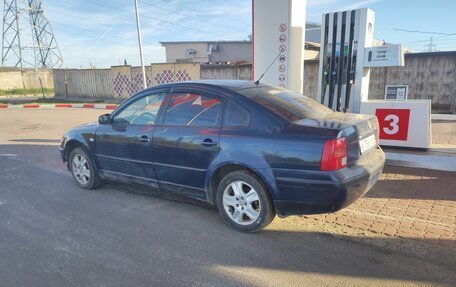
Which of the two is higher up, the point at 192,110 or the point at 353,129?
the point at 192,110

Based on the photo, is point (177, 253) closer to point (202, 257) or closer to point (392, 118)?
point (202, 257)

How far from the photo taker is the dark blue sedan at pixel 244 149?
324cm

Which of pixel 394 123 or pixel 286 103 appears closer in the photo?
pixel 286 103

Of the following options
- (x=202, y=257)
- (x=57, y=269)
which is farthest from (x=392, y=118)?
(x=57, y=269)

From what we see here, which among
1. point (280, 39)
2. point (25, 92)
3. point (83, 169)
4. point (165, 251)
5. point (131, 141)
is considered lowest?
point (165, 251)

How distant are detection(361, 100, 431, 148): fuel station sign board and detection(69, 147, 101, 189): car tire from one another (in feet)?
17.4

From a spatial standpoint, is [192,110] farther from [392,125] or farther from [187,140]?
[392,125]

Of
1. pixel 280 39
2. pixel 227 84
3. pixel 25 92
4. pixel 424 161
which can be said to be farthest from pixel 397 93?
pixel 25 92

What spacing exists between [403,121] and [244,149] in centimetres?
449

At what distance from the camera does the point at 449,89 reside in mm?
12281

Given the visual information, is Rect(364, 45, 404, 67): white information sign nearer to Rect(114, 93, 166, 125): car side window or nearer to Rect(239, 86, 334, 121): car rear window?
Rect(239, 86, 334, 121): car rear window

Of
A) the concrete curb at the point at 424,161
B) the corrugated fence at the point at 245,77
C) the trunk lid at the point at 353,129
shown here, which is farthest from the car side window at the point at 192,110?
the corrugated fence at the point at 245,77

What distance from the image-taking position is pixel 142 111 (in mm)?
4637

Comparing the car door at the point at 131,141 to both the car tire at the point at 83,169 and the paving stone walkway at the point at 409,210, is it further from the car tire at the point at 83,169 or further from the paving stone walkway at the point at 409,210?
the paving stone walkway at the point at 409,210
